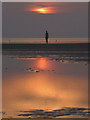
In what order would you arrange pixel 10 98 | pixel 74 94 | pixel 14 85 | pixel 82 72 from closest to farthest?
pixel 10 98 < pixel 74 94 < pixel 14 85 < pixel 82 72

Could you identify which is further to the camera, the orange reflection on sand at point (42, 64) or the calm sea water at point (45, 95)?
the orange reflection on sand at point (42, 64)

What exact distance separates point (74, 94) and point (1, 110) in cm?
270

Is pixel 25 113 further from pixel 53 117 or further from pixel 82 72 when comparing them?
pixel 82 72

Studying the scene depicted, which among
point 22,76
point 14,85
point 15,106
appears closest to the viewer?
point 15,106

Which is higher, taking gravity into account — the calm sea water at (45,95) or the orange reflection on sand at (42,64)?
the orange reflection on sand at (42,64)

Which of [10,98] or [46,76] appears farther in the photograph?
[46,76]

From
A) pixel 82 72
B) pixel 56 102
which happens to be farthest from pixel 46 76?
pixel 56 102

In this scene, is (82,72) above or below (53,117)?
above

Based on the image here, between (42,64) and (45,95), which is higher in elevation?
(42,64)

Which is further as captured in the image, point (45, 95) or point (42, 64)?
point (42, 64)

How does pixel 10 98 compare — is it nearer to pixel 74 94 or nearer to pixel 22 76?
pixel 74 94

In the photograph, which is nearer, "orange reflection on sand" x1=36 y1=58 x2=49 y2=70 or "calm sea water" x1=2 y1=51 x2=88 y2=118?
"calm sea water" x1=2 y1=51 x2=88 y2=118

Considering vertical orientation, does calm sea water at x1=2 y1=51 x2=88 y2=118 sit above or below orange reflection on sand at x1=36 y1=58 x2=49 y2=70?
below

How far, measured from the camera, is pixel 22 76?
12336 mm
